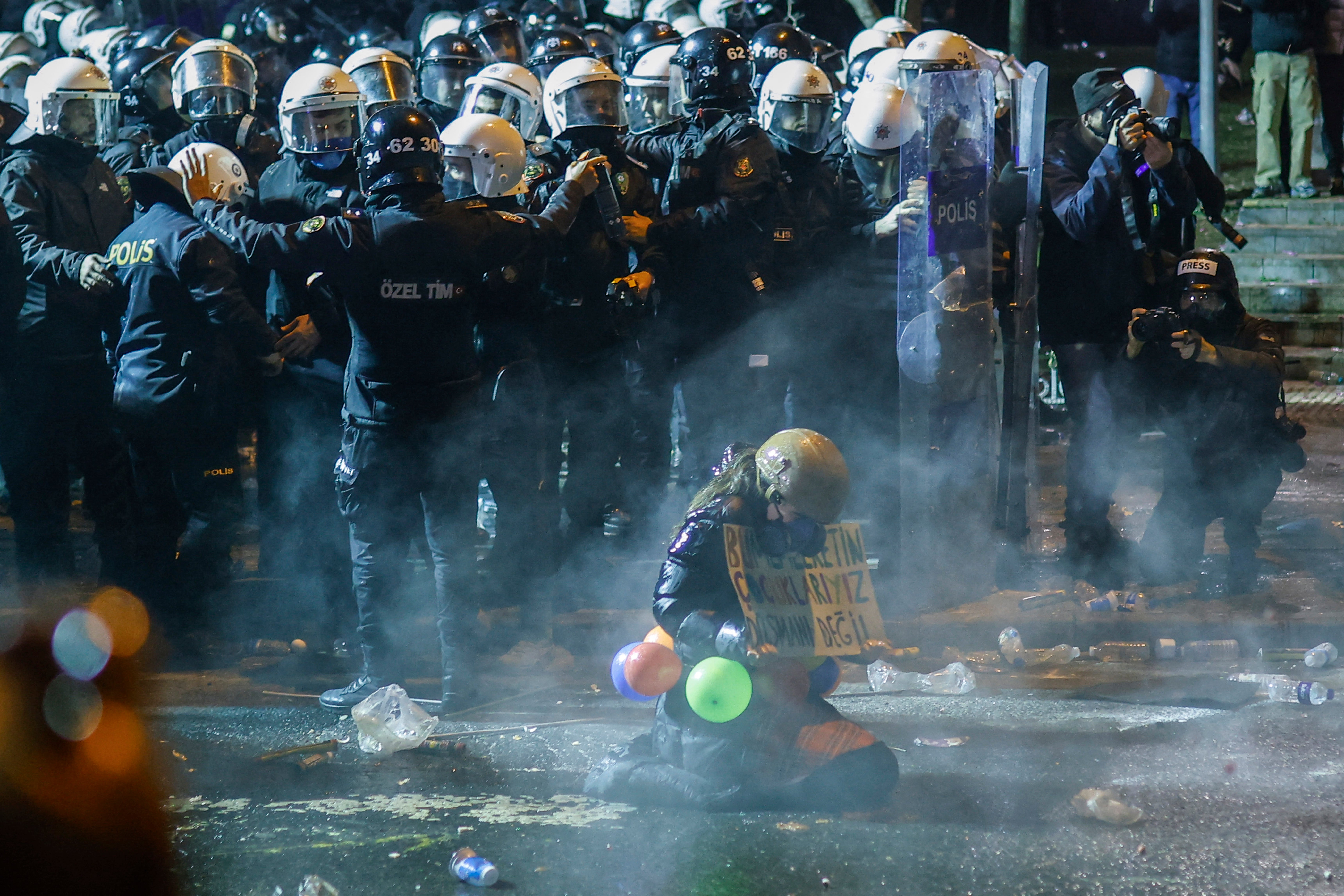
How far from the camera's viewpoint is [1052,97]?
1538 cm

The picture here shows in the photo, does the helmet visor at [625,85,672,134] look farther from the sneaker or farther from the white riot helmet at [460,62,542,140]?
the sneaker

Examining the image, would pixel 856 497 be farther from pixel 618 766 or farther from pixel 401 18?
pixel 401 18

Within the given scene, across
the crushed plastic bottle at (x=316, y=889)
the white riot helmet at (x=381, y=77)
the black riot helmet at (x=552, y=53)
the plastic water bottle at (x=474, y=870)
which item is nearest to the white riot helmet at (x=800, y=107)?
the black riot helmet at (x=552, y=53)

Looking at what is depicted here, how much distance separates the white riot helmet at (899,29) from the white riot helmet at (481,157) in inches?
196

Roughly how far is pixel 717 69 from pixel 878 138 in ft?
3.00

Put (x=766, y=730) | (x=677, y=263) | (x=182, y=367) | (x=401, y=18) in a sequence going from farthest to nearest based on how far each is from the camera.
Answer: (x=401, y=18), (x=677, y=263), (x=182, y=367), (x=766, y=730)

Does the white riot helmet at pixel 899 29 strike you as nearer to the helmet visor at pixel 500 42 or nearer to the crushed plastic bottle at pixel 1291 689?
the helmet visor at pixel 500 42

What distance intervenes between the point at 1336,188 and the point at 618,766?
9.49 meters

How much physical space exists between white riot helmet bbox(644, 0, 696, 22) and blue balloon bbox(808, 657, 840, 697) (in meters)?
8.52

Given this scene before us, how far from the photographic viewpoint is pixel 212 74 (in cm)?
720

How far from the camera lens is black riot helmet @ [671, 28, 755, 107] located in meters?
6.88

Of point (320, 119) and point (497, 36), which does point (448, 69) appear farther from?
point (320, 119)

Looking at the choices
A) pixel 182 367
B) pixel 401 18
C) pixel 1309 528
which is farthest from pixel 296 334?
pixel 401 18

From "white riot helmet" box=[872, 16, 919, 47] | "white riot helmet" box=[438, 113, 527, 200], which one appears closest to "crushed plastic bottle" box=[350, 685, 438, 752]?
"white riot helmet" box=[438, 113, 527, 200]
